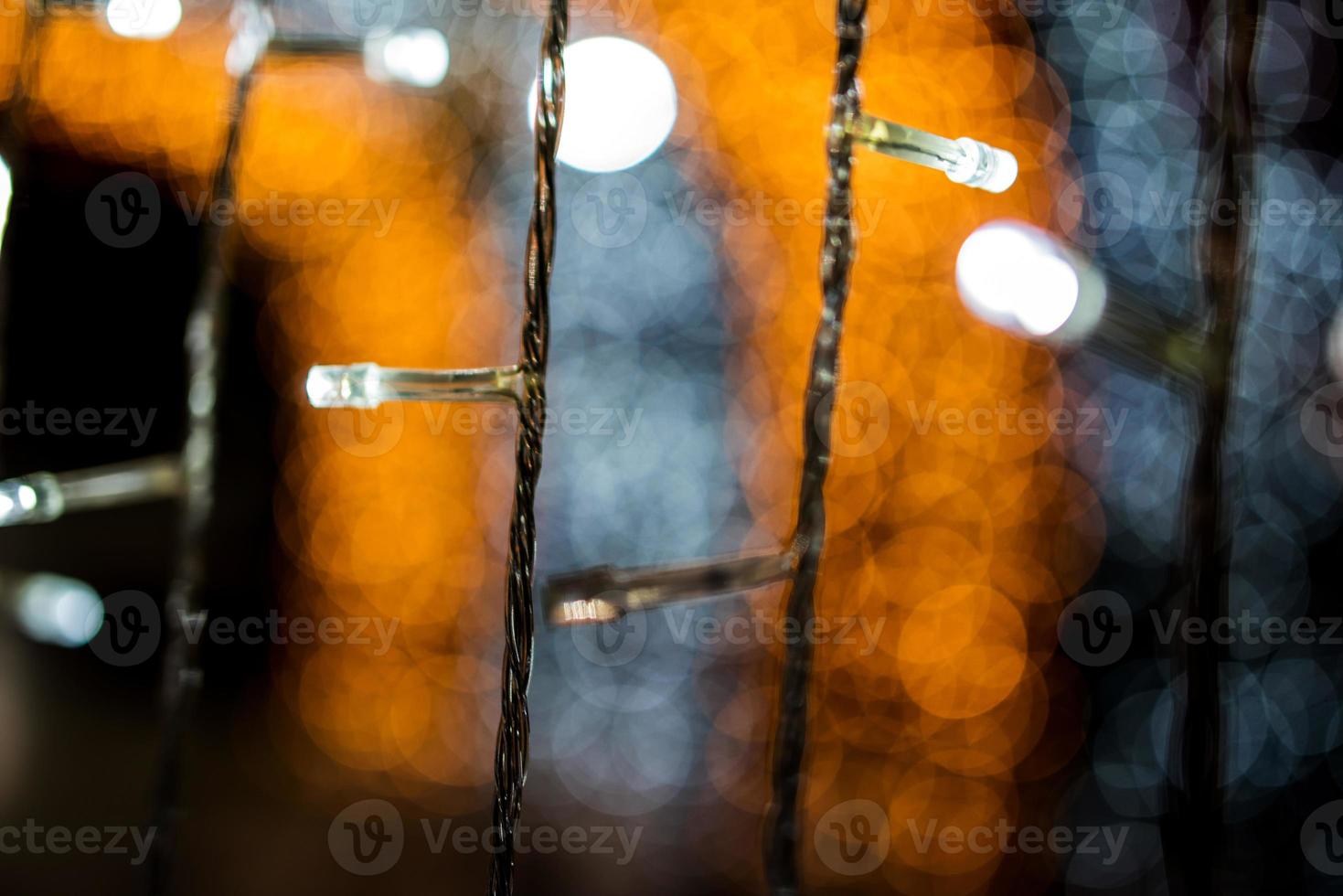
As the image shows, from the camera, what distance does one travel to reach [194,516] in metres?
0.35

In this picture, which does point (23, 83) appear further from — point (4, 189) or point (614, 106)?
point (614, 106)

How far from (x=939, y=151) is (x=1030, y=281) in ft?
0.13

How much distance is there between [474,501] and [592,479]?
233 mm

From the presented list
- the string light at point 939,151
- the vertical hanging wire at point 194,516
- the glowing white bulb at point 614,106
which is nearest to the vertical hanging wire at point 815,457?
the string light at point 939,151

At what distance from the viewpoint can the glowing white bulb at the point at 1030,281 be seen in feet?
0.65

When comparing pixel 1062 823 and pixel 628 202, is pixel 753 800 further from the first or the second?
pixel 628 202

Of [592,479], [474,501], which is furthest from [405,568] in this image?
[592,479]

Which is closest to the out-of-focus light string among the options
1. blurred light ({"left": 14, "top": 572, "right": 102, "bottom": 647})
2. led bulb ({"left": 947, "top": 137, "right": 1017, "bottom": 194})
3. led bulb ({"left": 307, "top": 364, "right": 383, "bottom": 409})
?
led bulb ({"left": 307, "top": 364, "right": 383, "bottom": 409})

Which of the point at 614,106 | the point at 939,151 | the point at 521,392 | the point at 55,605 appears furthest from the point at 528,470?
the point at 614,106

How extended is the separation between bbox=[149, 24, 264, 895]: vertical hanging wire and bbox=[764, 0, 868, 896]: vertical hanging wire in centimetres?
23

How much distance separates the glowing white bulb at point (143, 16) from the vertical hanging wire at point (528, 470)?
0.63ft

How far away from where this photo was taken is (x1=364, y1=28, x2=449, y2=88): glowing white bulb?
0.31 m

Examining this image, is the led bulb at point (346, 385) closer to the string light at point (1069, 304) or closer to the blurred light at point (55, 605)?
the string light at point (1069, 304)

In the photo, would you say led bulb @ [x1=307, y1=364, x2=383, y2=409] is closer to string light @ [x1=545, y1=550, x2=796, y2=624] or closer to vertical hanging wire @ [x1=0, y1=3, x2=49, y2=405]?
string light @ [x1=545, y1=550, x2=796, y2=624]
